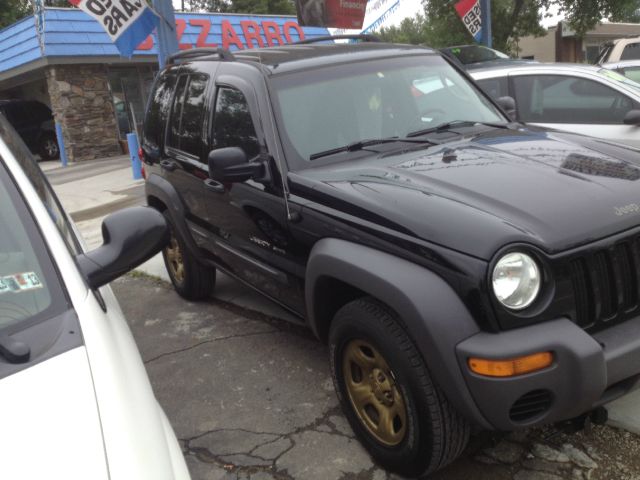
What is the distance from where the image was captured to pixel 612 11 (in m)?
17.4

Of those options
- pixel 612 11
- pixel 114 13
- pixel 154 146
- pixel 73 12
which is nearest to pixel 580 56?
pixel 612 11

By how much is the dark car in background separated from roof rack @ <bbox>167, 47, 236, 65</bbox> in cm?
1465

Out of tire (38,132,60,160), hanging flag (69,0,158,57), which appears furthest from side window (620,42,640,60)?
tire (38,132,60,160)

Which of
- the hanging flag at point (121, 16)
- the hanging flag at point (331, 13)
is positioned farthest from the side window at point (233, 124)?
the hanging flag at point (331, 13)

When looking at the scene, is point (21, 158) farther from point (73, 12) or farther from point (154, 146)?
point (73, 12)

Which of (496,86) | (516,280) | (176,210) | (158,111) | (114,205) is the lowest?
(114,205)

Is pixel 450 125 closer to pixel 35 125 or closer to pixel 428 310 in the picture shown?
pixel 428 310

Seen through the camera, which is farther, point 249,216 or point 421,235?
point 249,216

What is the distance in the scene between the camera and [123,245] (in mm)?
2066

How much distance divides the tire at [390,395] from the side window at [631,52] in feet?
41.0

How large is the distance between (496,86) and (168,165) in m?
3.68

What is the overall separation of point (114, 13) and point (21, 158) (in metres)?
6.38

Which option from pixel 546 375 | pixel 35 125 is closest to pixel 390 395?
pixel 546 375

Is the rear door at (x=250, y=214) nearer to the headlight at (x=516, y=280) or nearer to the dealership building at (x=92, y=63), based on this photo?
the headlight at (x=516, y=280)
